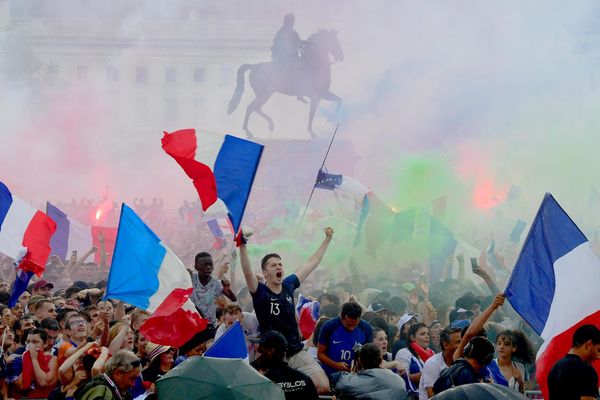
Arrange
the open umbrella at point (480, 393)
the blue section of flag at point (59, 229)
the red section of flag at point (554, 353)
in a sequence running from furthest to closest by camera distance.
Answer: the blue section of flag at point (59, 229) < the red section of flag at point (554, 353) < the open umbrella at point (480, 393)

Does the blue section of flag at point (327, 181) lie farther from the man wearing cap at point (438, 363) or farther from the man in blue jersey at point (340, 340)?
the man wearing cap at point (438, 363)

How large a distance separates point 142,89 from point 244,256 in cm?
3612

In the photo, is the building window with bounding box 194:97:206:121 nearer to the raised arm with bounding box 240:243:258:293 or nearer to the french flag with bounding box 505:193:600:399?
the raised arm with bounding box 240:243:258:293

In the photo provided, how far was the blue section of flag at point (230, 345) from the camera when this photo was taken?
5754 millimetres

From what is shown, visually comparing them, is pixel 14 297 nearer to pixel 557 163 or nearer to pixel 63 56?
pixel 557 163

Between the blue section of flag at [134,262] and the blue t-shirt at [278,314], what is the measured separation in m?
0.68

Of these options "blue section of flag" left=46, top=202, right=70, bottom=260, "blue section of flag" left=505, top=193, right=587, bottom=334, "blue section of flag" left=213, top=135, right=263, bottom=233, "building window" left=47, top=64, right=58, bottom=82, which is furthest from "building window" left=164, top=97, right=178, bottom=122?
"blue section of flag" left=505, top=193, right=587, bottom=334

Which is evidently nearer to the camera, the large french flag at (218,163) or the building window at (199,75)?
the large french flag at (218,163)

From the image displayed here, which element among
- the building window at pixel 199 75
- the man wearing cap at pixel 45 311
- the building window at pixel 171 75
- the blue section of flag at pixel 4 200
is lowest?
the man wearing cap at pixel 45 311

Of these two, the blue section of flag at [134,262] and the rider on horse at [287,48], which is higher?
the rider on horse at [287,48]

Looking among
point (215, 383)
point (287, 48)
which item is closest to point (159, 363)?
point (215, 383)

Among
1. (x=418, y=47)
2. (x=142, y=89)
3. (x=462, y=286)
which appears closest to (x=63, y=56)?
(x=142, y=89)

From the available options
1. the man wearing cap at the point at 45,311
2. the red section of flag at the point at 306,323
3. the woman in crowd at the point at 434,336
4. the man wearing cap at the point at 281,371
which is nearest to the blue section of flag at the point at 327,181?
the red section of flag at the point at 306,323

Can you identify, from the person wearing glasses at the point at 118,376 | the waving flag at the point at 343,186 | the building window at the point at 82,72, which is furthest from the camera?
the building window at the point at 82,72
